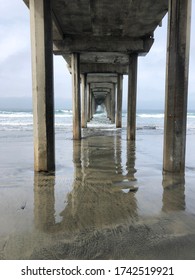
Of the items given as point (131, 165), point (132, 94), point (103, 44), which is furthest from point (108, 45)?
point (131, 165)

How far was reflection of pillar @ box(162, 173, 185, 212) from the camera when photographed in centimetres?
394

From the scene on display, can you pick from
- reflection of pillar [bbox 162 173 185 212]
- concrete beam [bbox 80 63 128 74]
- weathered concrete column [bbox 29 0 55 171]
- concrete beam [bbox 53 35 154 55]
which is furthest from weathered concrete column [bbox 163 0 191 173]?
concrete beam [bbox 80 63 128 74]

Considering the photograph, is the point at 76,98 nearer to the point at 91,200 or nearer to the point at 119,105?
the point at 119,105

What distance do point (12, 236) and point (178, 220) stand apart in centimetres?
196

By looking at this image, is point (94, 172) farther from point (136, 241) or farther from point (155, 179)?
point (136, 241)

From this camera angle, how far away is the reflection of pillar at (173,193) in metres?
3.94

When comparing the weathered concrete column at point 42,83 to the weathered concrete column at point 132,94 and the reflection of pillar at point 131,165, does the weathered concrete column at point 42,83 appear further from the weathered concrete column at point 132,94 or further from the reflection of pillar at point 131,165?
the weathered concrete column at point 132,94

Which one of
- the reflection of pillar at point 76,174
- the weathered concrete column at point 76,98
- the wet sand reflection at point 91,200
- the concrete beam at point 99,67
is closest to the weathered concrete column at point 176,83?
the wet sand reflection at point 91,200

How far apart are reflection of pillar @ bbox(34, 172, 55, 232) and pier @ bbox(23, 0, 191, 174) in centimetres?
68

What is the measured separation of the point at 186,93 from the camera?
5.89m

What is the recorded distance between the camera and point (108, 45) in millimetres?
12344

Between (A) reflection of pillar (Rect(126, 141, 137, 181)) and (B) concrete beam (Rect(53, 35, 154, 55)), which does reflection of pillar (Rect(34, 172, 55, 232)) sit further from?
(B) concrete beam (Rect(53, 35, 154, 55))

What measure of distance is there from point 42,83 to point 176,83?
281 centimetres
